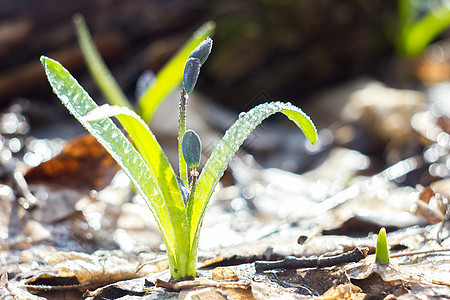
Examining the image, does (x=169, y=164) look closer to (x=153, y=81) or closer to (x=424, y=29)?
(x=153, y=81)

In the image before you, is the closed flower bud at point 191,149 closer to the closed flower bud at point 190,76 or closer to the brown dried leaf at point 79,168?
the closed flower bud at point 190,76

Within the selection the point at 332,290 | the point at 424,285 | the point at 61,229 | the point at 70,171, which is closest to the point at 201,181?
the point at 332,290

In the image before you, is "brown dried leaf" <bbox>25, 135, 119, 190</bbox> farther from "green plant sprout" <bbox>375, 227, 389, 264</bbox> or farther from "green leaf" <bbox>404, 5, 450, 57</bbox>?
"green leaf" <bbox>404, 5, 450, 57</bbox>

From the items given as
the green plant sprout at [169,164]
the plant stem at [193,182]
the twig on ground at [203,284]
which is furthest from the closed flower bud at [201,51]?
the twig on ground at [203,284]

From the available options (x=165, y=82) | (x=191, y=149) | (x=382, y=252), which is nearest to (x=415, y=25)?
(x=165, y=82)

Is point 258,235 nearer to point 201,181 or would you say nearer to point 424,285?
point 201,181

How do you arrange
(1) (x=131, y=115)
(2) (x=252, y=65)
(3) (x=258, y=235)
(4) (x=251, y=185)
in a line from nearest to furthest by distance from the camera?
(1) (x=131, y=115) < (3) (x=258, y=235) < (4) (x=251, y=185) < (2) (x=252, y=65)

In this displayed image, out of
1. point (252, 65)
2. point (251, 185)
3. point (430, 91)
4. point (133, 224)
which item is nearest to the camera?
point (133, 224)
